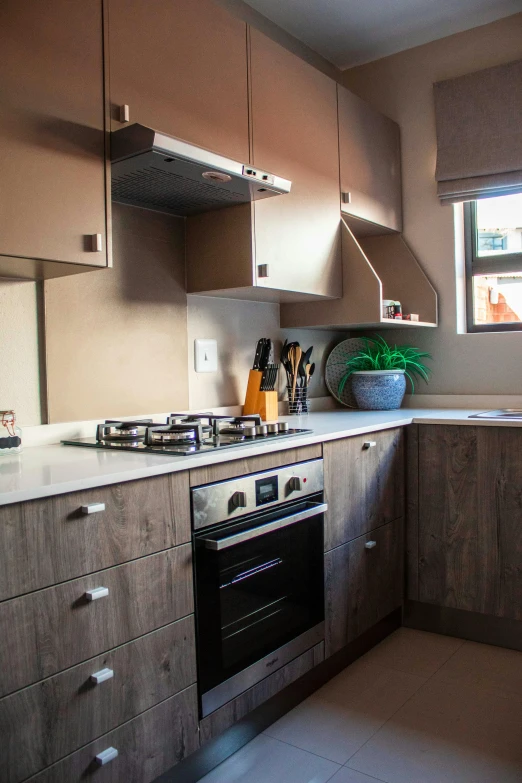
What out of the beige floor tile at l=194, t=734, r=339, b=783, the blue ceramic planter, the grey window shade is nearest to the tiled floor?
the beige floor tile at l=194, t=734, r=339, b=783

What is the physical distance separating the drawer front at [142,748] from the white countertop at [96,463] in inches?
21.2

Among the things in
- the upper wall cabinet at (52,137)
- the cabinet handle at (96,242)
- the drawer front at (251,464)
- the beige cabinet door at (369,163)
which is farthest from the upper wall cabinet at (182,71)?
the drawer front at (251,464)

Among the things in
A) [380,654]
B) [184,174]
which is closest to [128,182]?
[184,174]

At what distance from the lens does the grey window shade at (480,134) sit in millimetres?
2871

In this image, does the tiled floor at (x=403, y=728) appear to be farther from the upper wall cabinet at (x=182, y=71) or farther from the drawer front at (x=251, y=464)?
the upper wall cabinet at (x=182, y=71)

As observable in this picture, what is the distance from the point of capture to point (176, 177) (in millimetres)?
1999

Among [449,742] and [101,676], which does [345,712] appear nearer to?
[449,742]

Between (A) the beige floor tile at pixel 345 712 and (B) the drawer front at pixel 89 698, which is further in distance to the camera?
(A) the beige floor tile at pixel 345 712

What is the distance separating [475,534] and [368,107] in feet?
6.23

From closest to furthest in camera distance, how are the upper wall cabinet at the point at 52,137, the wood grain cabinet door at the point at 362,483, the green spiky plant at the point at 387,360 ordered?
the upper wall cabinet at the point at 52,137 < the wood grain cabinet door at the point at 362,483 < the green spiky plant at the point at 387,360

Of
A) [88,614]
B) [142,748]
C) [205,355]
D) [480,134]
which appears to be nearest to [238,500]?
[88,614]

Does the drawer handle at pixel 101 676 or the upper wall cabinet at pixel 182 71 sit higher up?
Result: the upper wall cabinet at pixel 182 71

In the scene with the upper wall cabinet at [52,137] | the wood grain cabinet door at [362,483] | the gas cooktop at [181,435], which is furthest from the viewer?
the wood grain cabinet door at [362,483]

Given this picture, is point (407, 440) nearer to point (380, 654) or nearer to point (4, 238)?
point (380, 654)
